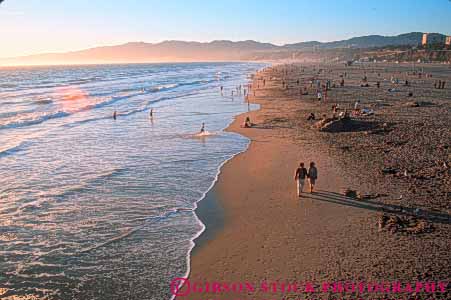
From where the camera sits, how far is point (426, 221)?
32.3 ft

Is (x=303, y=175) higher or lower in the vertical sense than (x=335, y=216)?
higher

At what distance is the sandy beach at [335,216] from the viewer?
7777mm

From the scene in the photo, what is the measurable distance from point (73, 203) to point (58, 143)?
435 inches

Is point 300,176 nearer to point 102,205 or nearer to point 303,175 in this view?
point 303,175

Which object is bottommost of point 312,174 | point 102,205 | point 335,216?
point 102,205

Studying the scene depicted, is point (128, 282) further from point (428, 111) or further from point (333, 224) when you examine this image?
point (428, 111)

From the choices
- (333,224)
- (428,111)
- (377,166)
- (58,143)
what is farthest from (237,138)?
(428,111)

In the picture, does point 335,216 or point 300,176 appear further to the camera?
point 300,176

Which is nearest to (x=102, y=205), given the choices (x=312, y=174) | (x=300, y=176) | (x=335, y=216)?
(x=300, y=176)

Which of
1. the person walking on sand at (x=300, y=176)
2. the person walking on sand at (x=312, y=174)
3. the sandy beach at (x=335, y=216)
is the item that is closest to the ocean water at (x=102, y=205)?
the sandy beach at (x=335, y=216)

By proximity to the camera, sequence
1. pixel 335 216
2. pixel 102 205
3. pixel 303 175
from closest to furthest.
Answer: pixel 335 216, pixel 303 175, pixel 102 205

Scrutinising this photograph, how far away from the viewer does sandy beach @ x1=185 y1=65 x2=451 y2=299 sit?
7.78 metres

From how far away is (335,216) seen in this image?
34.7ft

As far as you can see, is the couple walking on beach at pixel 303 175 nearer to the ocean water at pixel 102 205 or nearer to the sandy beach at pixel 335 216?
the sandy beach at pixel 335 216
